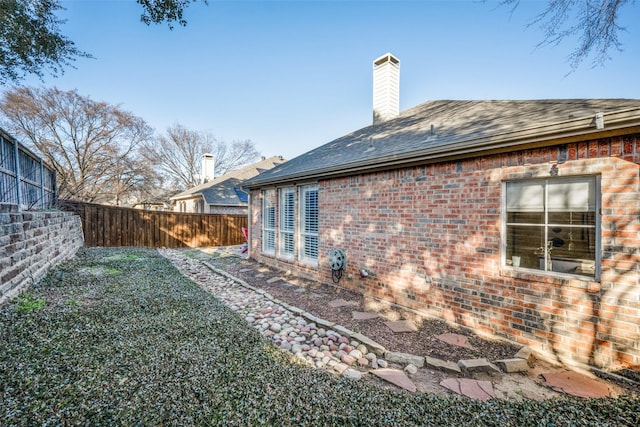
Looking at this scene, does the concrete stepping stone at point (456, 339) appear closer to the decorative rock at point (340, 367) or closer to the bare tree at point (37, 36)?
the decorative rock at point (340, 367)

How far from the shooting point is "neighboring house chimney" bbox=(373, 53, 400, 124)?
9719 millimetres

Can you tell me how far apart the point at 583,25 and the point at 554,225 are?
3.86 metres

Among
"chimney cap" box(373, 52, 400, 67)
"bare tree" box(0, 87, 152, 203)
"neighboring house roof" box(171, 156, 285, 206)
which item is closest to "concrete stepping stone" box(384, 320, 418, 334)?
"chimney cap" box(373, 52, 400, 67)

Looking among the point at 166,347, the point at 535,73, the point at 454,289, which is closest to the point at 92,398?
the point at 166,347

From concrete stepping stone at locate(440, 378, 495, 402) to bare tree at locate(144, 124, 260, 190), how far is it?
31.9 meters

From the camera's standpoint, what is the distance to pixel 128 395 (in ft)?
7.80

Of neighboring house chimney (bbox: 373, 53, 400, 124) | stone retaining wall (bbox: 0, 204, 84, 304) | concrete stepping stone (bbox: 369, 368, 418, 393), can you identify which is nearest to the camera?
concrete stepping stone (bbox: 369, 368, 418, 393)

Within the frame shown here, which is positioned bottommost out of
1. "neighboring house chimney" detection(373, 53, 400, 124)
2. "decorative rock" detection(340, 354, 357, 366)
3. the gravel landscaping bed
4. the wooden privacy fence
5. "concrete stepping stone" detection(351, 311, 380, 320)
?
"decorative rock" detection(340, 354, 357, 366)

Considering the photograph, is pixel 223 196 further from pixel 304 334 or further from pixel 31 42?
pixel 304 334

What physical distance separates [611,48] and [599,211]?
3.72 meters

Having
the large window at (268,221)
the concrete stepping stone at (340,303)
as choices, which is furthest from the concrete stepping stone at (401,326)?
the large window at (268,221)

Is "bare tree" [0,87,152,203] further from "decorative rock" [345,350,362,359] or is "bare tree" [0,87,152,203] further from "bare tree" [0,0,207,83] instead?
"decorative rock" [345,350,362,359]

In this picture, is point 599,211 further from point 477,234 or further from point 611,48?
point 611,48

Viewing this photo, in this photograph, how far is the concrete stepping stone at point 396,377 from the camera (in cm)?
292
